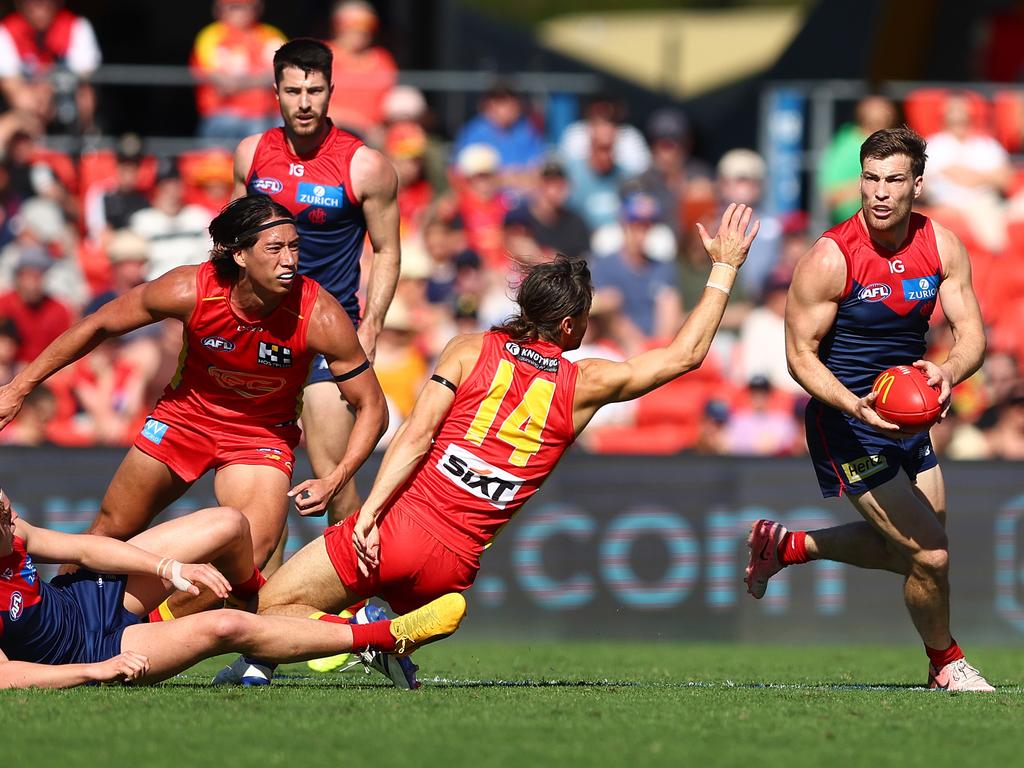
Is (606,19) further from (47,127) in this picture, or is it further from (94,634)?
(94,634)

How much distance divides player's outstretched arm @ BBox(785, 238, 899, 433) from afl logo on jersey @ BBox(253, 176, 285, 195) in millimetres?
2689

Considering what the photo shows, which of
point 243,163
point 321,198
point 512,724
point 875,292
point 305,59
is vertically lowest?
point 512,724

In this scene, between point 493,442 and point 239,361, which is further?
point 239,361

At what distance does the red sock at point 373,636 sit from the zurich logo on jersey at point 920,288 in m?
2.83

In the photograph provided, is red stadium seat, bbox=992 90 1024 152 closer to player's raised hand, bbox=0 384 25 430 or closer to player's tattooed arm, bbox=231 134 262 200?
player's tattooed arm, bbox=231 134 262 200

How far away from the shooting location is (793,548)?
8.48m

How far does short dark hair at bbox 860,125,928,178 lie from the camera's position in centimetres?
768

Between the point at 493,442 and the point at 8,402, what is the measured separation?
2.25 meters

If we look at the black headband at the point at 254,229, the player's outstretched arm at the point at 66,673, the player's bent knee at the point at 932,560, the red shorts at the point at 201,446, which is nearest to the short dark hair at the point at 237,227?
the black headband at the point at 254,229

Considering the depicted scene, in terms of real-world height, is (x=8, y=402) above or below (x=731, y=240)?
below

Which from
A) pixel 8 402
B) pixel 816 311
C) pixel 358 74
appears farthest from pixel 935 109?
pixel 8 402

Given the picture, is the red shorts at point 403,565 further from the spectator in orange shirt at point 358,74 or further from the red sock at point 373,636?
the spectator in orange shirt at point 358,74

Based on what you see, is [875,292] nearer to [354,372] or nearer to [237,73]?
[354,372]

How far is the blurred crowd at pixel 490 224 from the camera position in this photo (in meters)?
12.8
